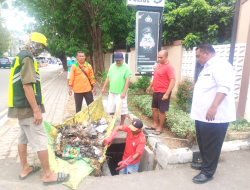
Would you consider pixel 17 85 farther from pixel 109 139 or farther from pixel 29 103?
pixel 109 139

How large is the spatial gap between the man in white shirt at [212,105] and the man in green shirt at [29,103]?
1.88 meters

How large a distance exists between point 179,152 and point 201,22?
256 inches

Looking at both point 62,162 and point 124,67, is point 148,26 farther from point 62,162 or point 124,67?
point 62,162

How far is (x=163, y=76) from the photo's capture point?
3.79 metres

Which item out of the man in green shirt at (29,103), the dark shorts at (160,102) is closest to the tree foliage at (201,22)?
the dark shorts at (160,102)

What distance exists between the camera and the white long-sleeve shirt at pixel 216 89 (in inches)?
92.2

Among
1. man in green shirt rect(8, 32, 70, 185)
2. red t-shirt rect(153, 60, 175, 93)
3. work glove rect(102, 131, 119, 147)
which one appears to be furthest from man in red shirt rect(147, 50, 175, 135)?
man in green shirt rect(8, 32, 70, 185)

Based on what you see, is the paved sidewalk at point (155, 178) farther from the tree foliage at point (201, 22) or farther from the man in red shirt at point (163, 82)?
the tree foliage at point (201, 22)

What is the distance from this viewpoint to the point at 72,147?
3.24 metres

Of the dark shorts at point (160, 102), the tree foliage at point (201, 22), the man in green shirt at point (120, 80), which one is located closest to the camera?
the dark shorts at point (160, 102)

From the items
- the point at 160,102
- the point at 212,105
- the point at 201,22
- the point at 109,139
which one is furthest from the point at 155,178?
the point at 201,22

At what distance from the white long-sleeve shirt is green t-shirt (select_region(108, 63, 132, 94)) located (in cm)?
177

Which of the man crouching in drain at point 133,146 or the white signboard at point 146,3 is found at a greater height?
the white signboard at point 146,3

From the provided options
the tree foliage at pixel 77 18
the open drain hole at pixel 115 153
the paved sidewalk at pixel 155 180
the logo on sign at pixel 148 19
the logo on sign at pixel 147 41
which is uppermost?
the tree foliage at pixel 77 18
